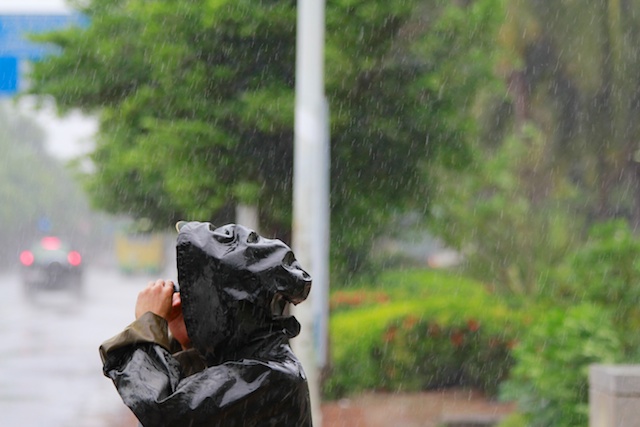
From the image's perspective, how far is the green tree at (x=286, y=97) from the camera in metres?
10.5

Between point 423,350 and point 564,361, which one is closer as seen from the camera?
point 564,361

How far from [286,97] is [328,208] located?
5.30 feet

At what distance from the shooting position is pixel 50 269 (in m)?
35.2

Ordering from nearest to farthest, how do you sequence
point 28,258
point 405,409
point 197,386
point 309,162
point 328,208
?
point 197,386, point 309,162, point 328,208, point 405,409, point 28,258

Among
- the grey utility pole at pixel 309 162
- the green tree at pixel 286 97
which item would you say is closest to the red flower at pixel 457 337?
the green tree at pixel 286 97

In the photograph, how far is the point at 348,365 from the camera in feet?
44.0

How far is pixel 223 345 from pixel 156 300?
0.65ft

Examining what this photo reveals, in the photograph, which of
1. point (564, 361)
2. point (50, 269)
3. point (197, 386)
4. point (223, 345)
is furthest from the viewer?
point (50, 269)

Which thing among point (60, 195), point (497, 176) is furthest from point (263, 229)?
point (60, 195)

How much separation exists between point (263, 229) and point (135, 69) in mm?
2393

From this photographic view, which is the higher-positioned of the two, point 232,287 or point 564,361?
point 232,287

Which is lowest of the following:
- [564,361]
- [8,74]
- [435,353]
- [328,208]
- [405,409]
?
[405,409]

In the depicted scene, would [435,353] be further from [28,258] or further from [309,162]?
[28,258]

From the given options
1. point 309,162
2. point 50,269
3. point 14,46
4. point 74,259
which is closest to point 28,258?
point 50,269
